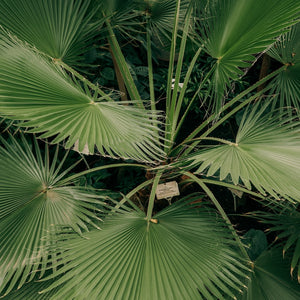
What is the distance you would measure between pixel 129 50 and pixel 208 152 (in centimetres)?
148

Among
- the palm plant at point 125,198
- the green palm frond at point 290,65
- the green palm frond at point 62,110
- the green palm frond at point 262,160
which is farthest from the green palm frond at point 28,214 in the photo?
the green palm frond at point 290,65

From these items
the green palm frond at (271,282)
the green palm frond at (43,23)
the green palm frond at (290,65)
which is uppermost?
the green palm frond at (43,23)

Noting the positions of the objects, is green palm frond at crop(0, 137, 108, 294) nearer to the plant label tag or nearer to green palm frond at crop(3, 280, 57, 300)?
green palm frond at crop(3, 280, 57, 300)

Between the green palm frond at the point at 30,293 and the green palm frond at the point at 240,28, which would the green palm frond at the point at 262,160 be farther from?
the green palm frond at the point at 30,293

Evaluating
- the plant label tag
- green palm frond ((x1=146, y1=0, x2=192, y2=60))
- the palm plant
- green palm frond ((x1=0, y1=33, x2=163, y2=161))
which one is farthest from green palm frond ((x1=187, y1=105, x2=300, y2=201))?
green palm frond ((x1=146, y1=0, x2=192, y2=60))

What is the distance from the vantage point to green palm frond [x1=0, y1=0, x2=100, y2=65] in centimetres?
96

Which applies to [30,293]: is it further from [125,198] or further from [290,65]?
[290,65]

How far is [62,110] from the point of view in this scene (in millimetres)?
677

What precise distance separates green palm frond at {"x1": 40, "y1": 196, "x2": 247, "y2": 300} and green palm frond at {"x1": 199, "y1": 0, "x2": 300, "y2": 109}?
449 millimetres

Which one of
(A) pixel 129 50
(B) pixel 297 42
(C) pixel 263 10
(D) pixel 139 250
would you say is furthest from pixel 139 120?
(A) pixel 129 50

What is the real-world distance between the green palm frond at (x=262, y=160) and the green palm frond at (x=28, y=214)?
373mm

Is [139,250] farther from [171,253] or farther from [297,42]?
[297,42]

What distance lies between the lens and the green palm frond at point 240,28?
2.54 feet

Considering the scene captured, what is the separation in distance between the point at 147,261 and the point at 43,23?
846 mm
